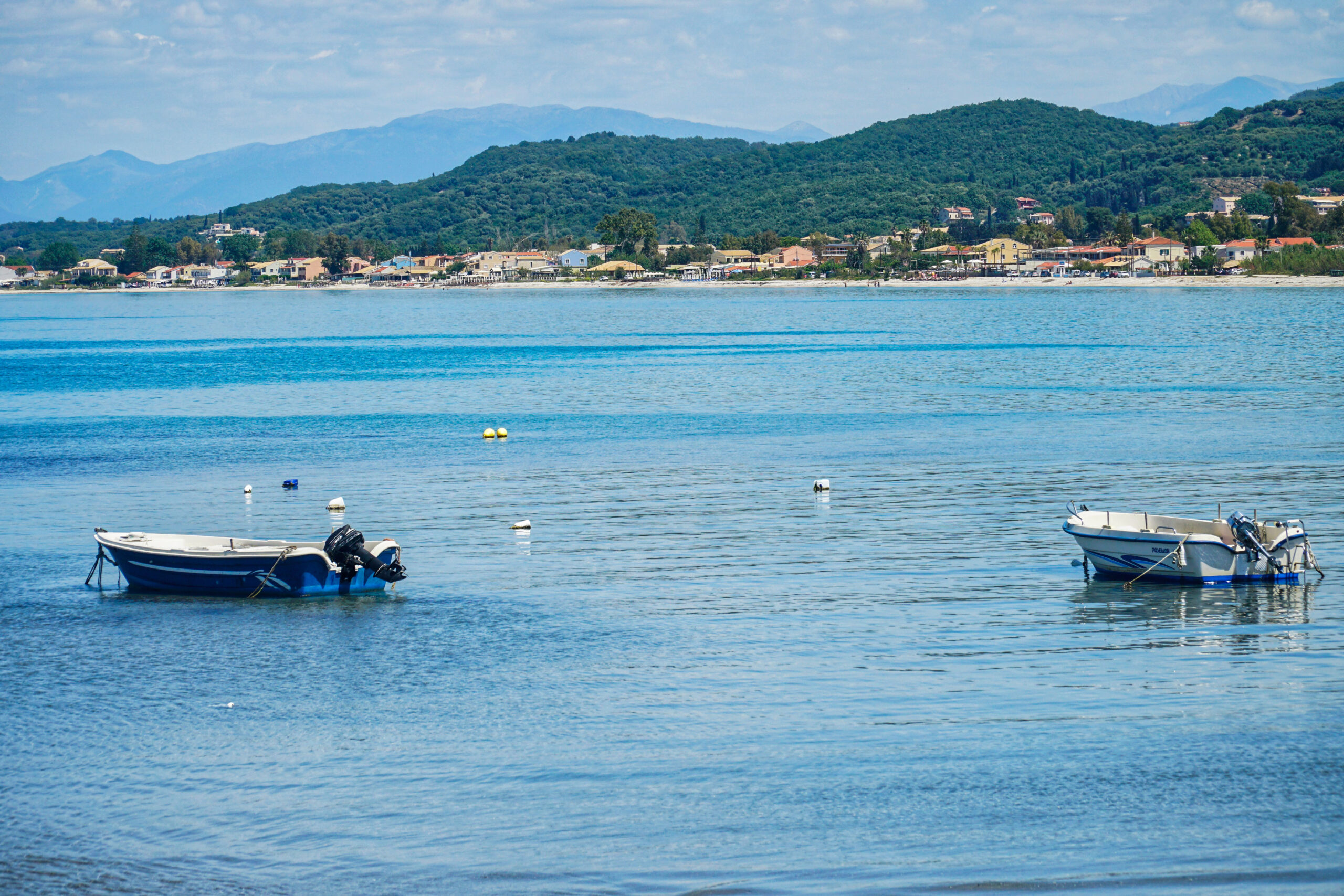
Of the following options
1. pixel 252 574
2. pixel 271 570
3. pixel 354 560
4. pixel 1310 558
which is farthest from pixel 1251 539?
pixel 252 574

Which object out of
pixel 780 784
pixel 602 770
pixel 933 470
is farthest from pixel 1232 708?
pixel 933 470

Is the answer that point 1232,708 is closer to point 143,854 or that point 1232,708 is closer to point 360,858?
point 360,858

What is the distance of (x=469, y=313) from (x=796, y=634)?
173m

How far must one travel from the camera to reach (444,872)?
42.4 ft

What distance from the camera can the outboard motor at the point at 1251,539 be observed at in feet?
77.5

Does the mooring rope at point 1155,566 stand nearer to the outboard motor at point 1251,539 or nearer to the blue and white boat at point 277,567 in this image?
the outboard motor at point 1251,539

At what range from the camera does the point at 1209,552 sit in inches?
939

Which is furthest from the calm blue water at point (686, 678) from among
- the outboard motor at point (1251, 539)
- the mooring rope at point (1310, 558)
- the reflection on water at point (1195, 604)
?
the outboard motor at point (1251, 539)

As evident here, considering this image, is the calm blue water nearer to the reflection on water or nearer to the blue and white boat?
the reflection on water

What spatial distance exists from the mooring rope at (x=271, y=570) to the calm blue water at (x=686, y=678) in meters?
0.38

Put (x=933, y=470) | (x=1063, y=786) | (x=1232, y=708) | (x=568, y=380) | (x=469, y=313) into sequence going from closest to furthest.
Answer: (x=1063, y=786), (x=1232, y=708), (x=933, y=470), (x=568, y=380), (x=469, y=313)

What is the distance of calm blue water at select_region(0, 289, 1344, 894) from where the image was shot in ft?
43.7

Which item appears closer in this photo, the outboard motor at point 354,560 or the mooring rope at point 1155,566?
the mooring rope at point 1155,566

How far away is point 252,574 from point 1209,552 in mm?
18262
